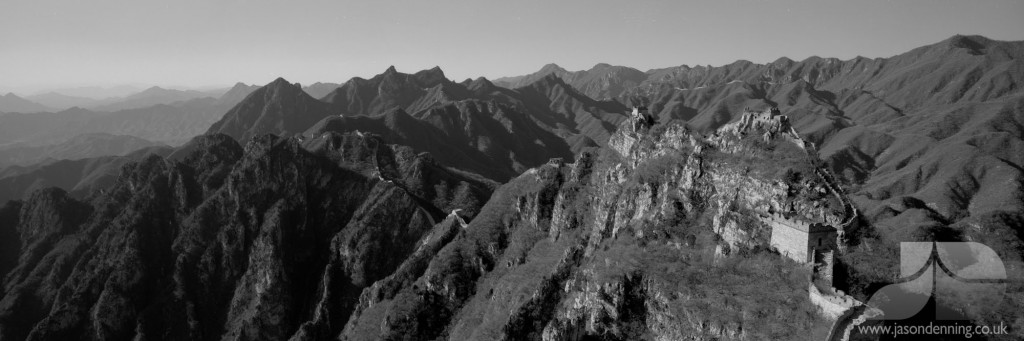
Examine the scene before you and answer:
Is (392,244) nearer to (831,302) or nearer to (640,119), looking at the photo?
(640,119)

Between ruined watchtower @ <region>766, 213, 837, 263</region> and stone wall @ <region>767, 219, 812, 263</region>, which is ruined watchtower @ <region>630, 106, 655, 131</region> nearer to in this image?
stone wall @ <region>767, 219, 812, 263</region>

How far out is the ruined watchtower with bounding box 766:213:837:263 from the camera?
4328cm

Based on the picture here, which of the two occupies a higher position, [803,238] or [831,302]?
[803,238]

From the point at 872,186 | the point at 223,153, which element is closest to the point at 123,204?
the point at 223,153

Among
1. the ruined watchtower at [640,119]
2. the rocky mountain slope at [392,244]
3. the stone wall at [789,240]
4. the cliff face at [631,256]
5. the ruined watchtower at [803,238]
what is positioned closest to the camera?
the ruined watchtower at [803,238]

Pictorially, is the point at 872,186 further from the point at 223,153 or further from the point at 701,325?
the point at 223,153

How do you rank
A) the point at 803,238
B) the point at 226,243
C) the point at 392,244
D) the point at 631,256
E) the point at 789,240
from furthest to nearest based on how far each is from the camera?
the point at 226,243 → the point at 392,244 → the point at 631,256 → the point at 789,240 → the point at 803,238

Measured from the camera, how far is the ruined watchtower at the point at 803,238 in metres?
43.3

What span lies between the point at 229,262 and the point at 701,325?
138182 millimetres

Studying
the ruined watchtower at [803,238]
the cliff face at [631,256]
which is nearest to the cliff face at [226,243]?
the cliff face at [631,256]

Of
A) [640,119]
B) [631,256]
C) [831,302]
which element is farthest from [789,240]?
[640,119]

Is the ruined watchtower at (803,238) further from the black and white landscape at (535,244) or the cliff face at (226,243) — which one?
the cliff face at (226,243)

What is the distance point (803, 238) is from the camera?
43.8 meters

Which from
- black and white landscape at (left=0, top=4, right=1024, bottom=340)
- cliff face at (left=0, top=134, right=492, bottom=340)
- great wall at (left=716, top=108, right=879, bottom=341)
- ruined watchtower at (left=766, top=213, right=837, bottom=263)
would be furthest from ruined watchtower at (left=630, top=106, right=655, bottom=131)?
cliff face at (left=0, top=134, right=492, bottom=340)
